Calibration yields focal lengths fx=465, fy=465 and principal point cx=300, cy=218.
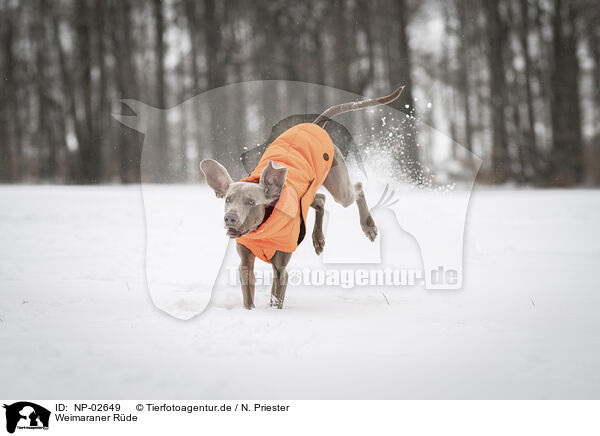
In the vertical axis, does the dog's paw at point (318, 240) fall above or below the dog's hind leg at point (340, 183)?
below

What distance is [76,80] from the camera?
12914 millimetres

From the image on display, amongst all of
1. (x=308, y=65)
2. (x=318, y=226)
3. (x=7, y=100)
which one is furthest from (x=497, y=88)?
(x=7, y=100)

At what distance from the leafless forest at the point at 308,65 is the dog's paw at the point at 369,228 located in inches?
192

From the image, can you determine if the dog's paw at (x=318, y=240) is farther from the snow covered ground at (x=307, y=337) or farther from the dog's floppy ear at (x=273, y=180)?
the dog's floppy ear at (x=273, y=180)

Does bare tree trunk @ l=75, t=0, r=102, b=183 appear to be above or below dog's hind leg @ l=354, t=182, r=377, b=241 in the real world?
above

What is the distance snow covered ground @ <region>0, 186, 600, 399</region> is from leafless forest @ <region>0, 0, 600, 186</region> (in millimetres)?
5374

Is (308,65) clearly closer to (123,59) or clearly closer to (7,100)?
(123,59)

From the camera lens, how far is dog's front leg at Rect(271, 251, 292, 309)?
3.50 metres

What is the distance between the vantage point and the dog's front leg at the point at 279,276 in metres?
3.50

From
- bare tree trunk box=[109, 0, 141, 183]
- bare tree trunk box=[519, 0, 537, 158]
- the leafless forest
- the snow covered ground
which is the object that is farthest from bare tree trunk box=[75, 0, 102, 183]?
bare tree trunk box=[519, 0, 537, 158]

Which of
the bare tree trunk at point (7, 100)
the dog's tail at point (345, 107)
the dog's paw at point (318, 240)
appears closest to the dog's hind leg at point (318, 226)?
the dog's paw at point (318, 240)

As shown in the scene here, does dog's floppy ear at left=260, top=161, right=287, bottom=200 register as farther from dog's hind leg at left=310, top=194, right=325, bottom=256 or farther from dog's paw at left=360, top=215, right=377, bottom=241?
dog's paw at left=360, top=215, right=377, bottom=241

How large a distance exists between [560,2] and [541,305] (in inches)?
443
